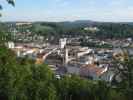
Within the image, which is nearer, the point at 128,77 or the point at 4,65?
the point at 4,65

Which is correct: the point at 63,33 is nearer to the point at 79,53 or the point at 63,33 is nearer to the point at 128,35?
the point at 128,35

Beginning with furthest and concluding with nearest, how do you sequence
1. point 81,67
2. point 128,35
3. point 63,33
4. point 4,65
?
point 63,33 → point 128,35 → point 81,67 → point 4,65

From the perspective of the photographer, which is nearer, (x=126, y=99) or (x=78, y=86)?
(x=126, y=99)

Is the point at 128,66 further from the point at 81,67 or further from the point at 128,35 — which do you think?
the point at 128,35

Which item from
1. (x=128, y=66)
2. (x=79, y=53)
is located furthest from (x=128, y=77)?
(x=79, y=53)

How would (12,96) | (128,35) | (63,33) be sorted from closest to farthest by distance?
(12,96) → (128,35) → (63,33)

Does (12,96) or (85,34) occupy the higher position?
(12,96)

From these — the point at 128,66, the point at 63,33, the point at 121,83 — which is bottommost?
the point at 63,33

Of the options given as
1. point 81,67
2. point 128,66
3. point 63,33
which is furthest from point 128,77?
point 63,33

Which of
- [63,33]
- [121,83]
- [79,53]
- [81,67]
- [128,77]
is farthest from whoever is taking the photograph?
[63,33]
